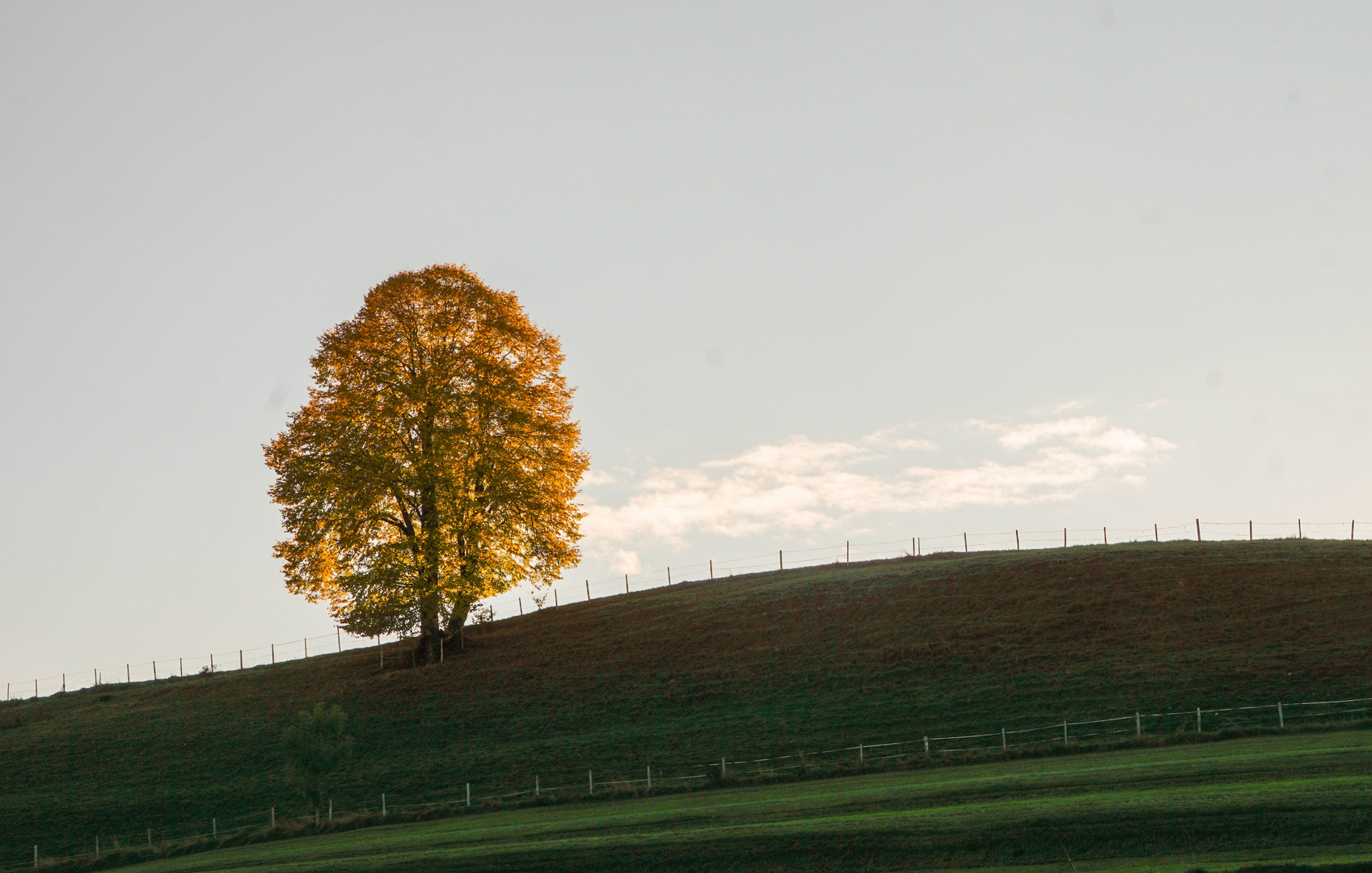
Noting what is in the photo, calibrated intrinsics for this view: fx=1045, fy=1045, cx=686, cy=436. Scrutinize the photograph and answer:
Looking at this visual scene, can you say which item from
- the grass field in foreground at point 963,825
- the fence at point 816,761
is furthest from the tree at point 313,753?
the grass field in foreground at point 963,825

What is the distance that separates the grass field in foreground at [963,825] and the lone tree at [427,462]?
54.7 feet

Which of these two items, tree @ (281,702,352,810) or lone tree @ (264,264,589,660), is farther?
lone tree @ (264,264,589,660)

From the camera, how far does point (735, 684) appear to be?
4322cm

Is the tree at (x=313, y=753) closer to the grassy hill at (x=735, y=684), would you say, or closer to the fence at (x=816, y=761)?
the fence at (x=816, y=761)

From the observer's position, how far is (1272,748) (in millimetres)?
26734

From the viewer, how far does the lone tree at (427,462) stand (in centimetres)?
4584

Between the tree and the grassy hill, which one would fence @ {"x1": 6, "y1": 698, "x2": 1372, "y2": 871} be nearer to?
the grassy hill

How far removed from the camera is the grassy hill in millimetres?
35844

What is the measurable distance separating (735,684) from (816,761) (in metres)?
10.2

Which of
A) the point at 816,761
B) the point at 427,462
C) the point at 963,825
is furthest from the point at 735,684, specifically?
the point at 963,825

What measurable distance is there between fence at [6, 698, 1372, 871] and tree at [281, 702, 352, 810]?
2.91 ft

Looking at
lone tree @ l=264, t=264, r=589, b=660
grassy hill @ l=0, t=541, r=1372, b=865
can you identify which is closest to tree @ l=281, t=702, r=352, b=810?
grassy hill @ l=0, t=541, r=1372, b=865

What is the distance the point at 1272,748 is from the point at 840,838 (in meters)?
13.0

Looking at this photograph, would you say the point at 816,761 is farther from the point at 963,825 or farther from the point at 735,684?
the point at 963,825
